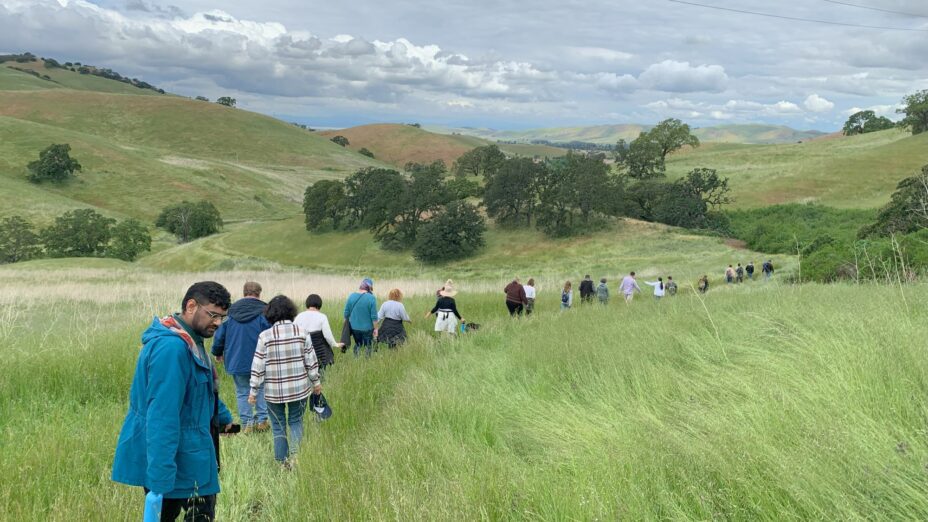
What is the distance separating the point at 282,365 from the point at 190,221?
235 ft

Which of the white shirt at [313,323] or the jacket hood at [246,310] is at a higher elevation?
the jacket hood at [246,310]

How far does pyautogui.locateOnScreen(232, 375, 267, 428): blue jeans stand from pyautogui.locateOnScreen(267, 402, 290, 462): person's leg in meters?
1.15

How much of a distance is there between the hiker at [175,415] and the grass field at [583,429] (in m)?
0.71

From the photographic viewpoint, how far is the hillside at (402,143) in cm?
15262

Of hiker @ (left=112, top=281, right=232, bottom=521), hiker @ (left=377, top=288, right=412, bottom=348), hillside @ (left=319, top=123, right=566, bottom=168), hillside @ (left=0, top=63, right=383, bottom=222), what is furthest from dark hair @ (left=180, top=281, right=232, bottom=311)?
hillside @ (left=319, top=123, right=566, bottom=168)

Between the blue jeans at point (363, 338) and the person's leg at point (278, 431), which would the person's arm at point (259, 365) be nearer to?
the person's leg at point (278, 431)

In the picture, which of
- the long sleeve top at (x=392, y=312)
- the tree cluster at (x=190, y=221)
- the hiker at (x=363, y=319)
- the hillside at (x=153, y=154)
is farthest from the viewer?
the hillside at (x=153, y=154)

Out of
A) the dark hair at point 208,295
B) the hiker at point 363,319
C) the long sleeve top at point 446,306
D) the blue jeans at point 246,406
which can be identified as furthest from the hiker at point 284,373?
the long sleeve top at point 446,306

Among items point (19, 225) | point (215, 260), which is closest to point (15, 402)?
point (215, 260)

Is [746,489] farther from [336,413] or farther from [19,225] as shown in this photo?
[19,225]

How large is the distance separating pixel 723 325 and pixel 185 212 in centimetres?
7355

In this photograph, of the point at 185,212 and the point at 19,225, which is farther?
the point at 185,212

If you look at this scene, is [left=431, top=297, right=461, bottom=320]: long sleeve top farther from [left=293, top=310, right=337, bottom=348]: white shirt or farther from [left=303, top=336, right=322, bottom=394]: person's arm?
[left=303, top=336, right=322, bottom=394]: person's arm

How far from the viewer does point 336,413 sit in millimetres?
5555
